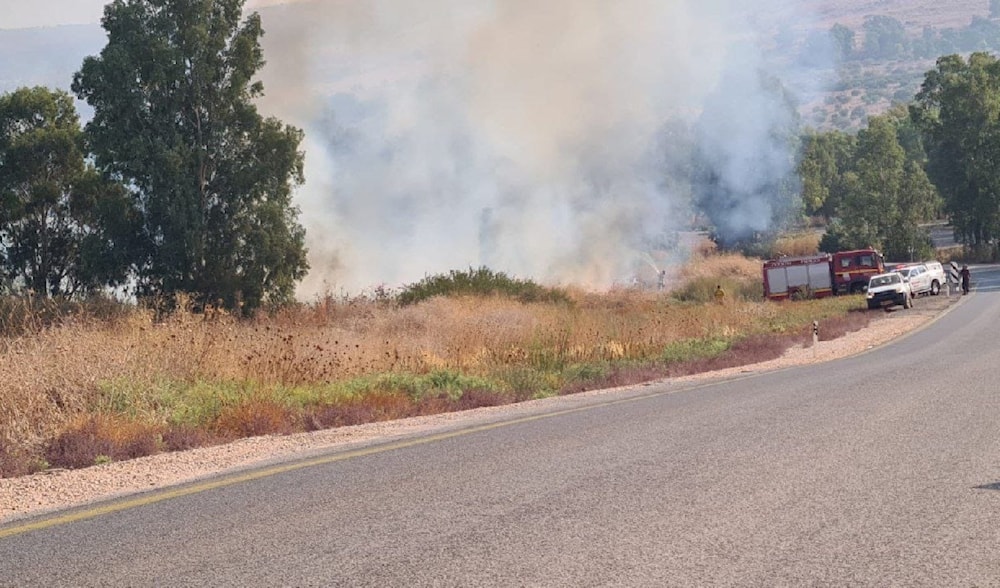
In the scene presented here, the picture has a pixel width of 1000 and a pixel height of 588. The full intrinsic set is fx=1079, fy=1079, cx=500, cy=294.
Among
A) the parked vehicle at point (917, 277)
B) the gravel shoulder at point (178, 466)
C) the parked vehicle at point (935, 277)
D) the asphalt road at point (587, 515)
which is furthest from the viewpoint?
the parked vehicle at point (935, 277)

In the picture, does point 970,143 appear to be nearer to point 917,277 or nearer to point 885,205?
point 885,205

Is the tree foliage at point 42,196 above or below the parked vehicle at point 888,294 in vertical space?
above

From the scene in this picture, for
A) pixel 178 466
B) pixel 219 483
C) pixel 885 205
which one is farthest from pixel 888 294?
pixel 219 483

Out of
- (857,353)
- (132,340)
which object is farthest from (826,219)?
(132,340)

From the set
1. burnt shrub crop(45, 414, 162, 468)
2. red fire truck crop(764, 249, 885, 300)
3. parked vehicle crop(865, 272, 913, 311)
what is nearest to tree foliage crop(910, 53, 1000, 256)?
red fire truck crop(764, 249, 885, 300)

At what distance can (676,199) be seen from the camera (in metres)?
65.8

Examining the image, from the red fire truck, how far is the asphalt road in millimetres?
46445

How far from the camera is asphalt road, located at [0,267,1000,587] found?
19.2 feet

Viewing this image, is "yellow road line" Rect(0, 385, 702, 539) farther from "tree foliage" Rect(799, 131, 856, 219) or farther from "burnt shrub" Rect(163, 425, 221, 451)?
"tree foliage" Rect(799, 131, 856, 219)

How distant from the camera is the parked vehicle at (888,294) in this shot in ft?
154

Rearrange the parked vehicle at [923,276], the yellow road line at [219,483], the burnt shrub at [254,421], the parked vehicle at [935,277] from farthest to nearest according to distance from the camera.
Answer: the parked vehicle at [935,277]
the parked vehicle at [923,276]
the burnt shrub at [254,421]
the yellow road line at [219,483]

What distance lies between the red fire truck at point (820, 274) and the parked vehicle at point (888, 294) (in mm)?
9426

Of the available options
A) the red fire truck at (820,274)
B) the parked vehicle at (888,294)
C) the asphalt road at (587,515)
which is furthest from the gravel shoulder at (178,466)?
the red fire truck at (820,274)

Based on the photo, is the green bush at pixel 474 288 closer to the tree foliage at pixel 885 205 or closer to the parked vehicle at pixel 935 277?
the parked vehicle at pixel 935 277
